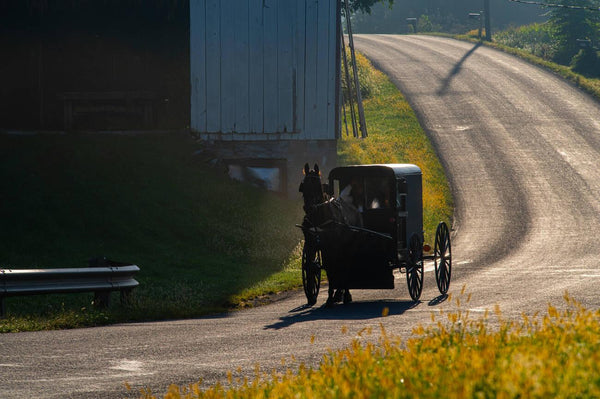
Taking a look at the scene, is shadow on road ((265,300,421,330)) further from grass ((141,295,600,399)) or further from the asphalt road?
grass ((141,295,600,399))

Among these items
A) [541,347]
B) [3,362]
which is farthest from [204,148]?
[541,347]

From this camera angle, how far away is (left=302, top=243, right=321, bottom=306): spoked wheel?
14.9m

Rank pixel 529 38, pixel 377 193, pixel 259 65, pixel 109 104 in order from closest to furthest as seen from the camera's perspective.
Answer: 1. pixel 377 193
2. pixel 259 65
3. pixel 109 104
4. pixel 529 38

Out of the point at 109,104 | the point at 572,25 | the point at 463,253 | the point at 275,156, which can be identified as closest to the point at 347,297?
the point at 463,253

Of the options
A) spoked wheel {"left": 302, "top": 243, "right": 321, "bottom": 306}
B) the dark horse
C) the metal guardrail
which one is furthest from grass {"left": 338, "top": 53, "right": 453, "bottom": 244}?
the metal guardrail

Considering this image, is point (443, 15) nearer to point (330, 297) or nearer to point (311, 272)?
point (311, 272)

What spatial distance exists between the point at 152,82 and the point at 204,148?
3137 mm

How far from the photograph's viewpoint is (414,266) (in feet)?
50.9

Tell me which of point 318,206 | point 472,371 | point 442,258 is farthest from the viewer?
point 442,258

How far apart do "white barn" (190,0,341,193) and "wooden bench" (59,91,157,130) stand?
149 centimetres

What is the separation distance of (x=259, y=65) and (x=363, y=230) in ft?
47.4

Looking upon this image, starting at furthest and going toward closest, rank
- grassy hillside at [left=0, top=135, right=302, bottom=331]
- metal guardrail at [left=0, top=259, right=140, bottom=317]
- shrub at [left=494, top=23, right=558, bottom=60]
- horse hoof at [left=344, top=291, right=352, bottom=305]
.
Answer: shrub at [left=494, top=23, right=558, bottom=60], grassy hillside at [left=0, top=135, right=302, bottom=331], horse hoof at [left=344, top=291, right=352, bottom=305], metal guardrail at [left=0, top=259, right=140, bottom=317]

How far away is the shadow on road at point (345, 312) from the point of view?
13.2 meters

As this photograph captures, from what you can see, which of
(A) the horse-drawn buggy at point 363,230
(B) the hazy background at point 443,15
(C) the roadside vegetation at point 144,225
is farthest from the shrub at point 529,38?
(A) the horse-drawn buggy at point 363,230
